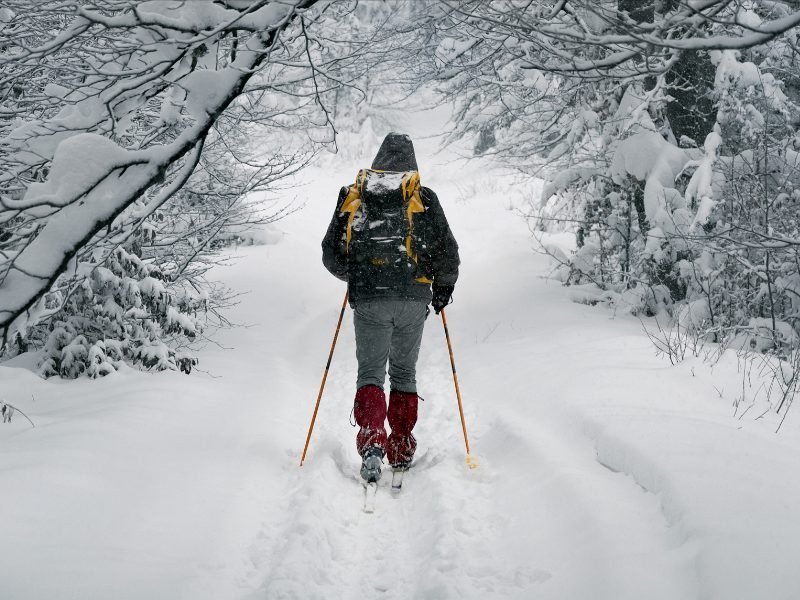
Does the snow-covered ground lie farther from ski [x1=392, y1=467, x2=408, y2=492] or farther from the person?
the person

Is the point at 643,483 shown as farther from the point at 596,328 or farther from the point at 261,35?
the point at 596,328

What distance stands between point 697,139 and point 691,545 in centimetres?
737

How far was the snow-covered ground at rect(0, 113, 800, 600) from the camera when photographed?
297 centimetres

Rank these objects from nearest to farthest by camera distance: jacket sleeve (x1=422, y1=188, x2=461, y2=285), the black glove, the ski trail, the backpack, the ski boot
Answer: the ski trail, the ski boot, the backpack, jacket sleeve (x1=422, y1=188, x2=461, y2=285), the black glove

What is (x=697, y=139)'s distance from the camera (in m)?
8.88

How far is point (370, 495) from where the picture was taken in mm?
4258

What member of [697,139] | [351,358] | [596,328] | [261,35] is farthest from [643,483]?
[697,139]

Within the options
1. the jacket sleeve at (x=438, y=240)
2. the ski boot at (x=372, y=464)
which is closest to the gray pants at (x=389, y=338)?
the jacket sleeve at (x=438, y=240)

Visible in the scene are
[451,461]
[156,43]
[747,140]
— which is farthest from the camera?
[747,140]

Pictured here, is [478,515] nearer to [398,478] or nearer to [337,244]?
[398,478]

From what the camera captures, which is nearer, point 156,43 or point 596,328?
point 156,43

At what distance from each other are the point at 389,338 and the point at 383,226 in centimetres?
86

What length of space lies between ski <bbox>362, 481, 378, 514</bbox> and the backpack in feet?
4.58

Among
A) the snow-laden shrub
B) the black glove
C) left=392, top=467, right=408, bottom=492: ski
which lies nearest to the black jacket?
the black glove
